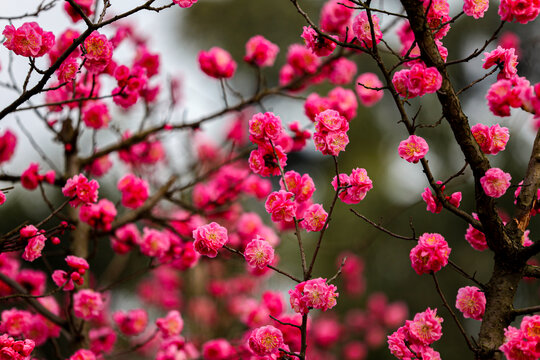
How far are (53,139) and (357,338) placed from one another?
5074mm

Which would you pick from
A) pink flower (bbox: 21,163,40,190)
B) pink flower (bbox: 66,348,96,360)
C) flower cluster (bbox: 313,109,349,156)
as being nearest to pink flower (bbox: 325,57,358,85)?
flower cluster (bbox: 313,109,349,156)

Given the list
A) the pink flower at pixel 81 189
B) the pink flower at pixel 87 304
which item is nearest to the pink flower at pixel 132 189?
the pink flower at pixel 87 304

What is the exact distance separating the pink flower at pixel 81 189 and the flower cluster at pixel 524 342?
4.66 feet

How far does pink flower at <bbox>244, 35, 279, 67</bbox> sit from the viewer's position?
102 inches

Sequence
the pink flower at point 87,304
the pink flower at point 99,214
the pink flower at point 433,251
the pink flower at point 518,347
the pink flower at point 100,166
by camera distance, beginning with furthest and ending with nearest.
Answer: the pink flower at point 100,166, the pink flower at point 99,214, the pink flower at point 87,304, the pink flower at point 433,251, the pink flower at point 518,347

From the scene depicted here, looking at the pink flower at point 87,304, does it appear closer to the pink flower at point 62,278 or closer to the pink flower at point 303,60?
the pink flower at point 62,278

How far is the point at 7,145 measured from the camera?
256 centimetres

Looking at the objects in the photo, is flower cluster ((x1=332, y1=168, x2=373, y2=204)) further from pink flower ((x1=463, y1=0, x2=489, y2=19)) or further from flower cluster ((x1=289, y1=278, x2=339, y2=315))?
pink flower ((x1=463, y1=0, x2=489, y2=19))

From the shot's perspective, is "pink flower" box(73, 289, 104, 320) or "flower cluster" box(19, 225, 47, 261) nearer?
"flower cluster" box(19, 225, 47, 261)

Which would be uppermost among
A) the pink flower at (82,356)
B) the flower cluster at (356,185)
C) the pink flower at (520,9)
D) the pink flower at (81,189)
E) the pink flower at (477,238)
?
the pink flower at (520,9)

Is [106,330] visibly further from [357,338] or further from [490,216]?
[357,338]

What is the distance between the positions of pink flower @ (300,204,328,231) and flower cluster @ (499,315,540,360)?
0.60 metres

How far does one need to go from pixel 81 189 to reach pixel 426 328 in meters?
1.26

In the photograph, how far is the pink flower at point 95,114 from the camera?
2.53 metres
